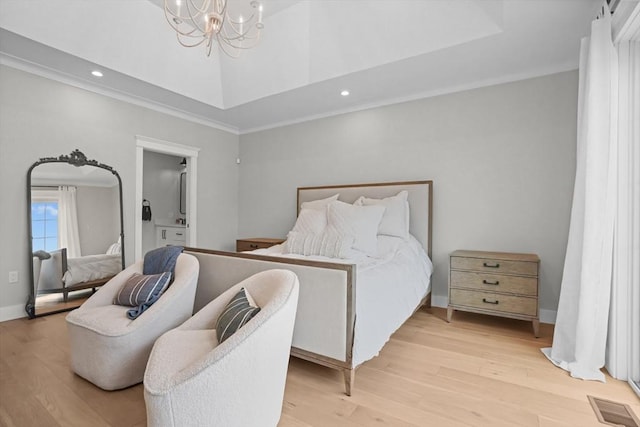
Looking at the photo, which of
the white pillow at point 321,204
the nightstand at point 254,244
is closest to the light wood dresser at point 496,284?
the white pillow at point 321,204

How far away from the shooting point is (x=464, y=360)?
2.26m

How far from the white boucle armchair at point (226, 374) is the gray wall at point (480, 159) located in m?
2.47

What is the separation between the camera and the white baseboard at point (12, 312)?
296cm

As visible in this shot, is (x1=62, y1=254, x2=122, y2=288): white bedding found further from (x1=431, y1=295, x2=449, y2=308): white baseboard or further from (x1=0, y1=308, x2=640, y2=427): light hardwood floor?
(x1=431, y1=295, x2=449, y2=308): white baseboard

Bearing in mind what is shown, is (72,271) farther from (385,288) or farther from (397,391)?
(397,391)

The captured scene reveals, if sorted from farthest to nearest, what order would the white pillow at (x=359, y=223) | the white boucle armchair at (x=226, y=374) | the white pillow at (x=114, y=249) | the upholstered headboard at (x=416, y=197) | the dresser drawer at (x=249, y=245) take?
the dresser drawer at (x=249, y=245) < the white pillow at (x=114, y=249) < the upholstered headboard at (x=416, y=197) < the white pillow at (x=359, y=223) < the white boucle armchair at (x=226, y=374)

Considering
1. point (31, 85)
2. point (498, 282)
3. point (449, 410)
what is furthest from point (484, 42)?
point (31, 85)

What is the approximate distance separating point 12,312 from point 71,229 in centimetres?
93

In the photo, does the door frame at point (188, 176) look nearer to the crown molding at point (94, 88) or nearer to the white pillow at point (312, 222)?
the crown molding at point (94, 88)

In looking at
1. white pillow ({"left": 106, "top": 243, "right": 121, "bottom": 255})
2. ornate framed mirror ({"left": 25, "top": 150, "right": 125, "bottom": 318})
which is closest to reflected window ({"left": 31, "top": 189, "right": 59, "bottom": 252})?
ornate framed mirror ({"left": 25, "top": 150, "right": 125, "bottom": 318})

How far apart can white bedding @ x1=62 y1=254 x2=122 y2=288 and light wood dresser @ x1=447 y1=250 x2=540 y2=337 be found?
385 centimetres

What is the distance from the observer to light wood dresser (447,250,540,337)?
8.70 feet

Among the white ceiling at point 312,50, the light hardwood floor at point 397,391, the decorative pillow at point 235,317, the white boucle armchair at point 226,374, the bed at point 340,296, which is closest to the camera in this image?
the white boucle armchair at point 226,374

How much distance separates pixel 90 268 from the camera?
351 cm
